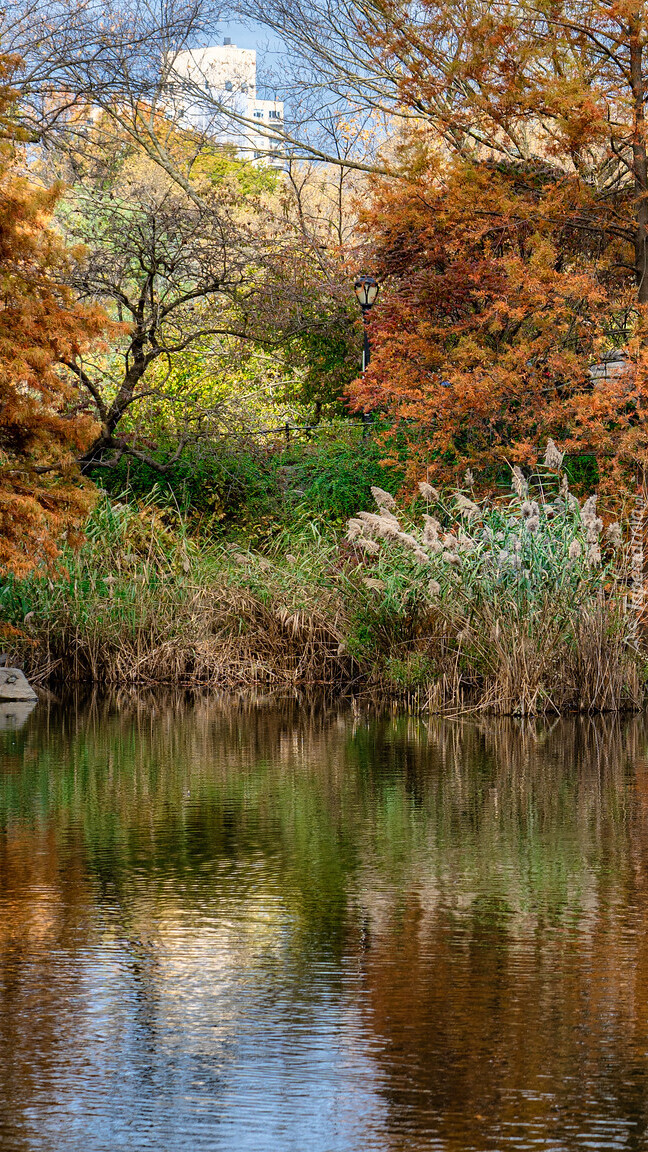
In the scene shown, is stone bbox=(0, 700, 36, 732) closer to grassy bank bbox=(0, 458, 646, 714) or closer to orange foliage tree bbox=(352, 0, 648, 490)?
grassy bank bbox=(0, 458, 646, 714)

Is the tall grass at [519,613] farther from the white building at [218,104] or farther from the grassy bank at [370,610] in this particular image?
the white building at [218,104]

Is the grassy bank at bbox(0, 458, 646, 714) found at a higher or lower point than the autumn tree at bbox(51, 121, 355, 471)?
lower

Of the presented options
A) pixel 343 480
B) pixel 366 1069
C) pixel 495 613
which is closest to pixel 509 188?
pixel 343 480

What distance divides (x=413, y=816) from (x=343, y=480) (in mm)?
12660

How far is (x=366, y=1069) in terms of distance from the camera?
3939mm

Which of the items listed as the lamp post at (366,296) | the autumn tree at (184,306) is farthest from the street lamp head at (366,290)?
the autumn tree at (184,306)

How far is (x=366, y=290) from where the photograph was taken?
22031mm

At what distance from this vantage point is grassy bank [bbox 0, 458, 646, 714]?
1361cm

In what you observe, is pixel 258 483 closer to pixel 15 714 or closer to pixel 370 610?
pixel 370 610

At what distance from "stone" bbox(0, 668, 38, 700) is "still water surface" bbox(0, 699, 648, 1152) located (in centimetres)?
598

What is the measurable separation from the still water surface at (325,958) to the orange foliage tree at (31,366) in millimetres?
5188

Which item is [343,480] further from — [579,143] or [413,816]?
[413,816]

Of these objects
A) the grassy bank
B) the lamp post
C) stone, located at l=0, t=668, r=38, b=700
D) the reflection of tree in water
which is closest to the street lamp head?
the lamp post

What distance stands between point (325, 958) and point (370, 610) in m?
10.1
